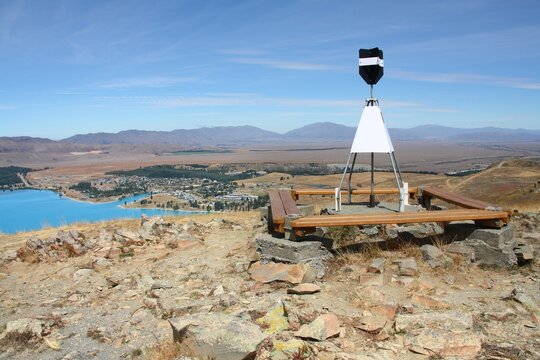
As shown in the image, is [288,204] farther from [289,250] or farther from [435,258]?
[435,258]

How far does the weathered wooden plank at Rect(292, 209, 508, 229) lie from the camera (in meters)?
6.84

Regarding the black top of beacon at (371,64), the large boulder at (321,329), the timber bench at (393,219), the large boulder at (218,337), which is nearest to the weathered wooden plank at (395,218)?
the timber bench at (393,219)

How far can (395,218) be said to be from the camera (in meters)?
6.98

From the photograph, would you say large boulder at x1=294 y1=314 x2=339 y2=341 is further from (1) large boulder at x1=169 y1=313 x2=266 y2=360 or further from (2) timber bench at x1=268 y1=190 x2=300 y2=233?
(2) timber bench at x1=268 y1=190 x2=300 y2=233

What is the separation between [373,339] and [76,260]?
24.0 ft

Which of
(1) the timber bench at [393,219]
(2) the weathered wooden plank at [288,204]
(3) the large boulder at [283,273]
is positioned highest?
(2) the weathered wooden plank at [288,204]

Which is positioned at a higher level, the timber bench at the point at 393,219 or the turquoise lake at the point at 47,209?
the timber bench at the point at 393,219

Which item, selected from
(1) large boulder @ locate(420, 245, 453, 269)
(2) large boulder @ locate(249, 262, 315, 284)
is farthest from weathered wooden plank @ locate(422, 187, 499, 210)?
(2) large boulder @ locate(249, 262, 315, 284)

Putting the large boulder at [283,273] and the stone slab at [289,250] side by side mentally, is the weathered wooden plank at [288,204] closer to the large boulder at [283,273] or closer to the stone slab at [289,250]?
the stone slab at [289,250]

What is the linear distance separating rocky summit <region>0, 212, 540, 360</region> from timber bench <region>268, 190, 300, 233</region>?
30 cm

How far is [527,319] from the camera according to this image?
4973 mm

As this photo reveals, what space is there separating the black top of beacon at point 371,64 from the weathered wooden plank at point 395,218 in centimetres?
343

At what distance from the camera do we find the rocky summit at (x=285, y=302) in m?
4.39

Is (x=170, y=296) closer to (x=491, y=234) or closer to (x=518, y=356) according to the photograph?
(x=518, y=356)
